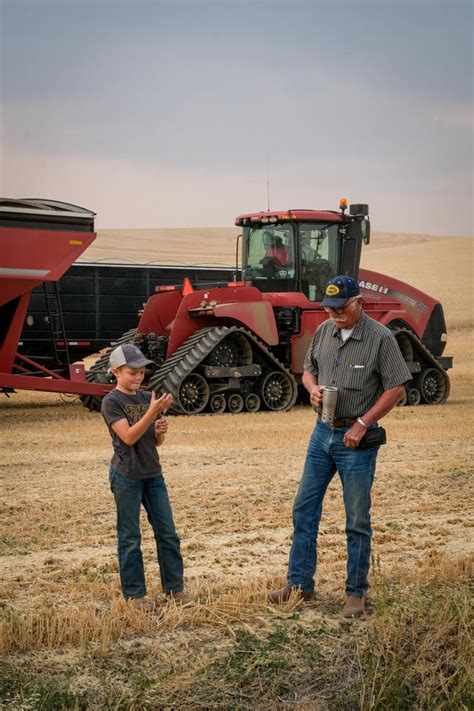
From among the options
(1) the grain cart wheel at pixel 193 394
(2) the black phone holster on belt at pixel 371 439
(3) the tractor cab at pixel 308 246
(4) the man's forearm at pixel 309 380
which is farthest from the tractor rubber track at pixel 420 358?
(2) the black phone holster on belt at pixel 371 439

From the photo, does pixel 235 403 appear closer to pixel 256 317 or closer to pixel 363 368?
pixel 256 317

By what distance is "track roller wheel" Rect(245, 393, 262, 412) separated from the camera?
56.0ft

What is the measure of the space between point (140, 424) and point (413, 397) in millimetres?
Answer: 13551

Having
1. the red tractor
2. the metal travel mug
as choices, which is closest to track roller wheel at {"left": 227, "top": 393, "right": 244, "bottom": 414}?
the red tractor

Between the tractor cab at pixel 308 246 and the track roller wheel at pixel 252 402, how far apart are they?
1776 mm

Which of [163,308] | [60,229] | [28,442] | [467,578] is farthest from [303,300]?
[467,578]

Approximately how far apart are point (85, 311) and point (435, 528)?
1274cm

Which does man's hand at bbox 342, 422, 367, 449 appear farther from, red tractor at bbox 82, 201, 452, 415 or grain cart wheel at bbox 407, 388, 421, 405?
grain cart wheel at bbox 407, 388, 421, 405

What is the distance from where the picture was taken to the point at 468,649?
5734 millimetres

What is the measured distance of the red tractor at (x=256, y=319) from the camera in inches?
650

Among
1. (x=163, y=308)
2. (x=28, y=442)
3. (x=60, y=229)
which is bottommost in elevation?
(x=28, y=442)

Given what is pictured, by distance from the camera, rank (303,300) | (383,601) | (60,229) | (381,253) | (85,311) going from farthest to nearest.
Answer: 1. (381,253)
2. (85,311)
3. (303,300)
4. (60,229)
5. (383,601)

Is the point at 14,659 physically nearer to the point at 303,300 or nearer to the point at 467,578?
the point at 467,578

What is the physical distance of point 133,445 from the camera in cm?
600
